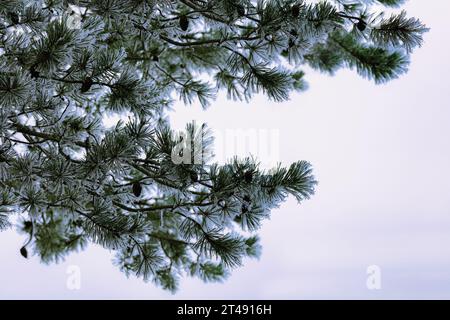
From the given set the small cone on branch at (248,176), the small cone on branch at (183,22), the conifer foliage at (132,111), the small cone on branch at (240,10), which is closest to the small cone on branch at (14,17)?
the conifer foliage at (132,111)

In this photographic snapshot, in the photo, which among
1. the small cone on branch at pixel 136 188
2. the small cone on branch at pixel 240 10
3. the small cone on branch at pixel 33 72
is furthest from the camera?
the small cone on branch at pixel 240 10

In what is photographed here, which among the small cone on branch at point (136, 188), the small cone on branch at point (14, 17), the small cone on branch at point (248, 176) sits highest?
the small cone on branch at point (14, 17)

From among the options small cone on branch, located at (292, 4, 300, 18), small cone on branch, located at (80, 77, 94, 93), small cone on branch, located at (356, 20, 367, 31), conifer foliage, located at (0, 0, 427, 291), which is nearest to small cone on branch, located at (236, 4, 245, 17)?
conifer foliage, located at (0, 0, 427, 291)

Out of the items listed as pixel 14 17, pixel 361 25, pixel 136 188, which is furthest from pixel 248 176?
pixel 14 17

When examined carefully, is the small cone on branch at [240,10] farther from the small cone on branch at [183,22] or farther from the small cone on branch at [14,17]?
the small cone on branch at [14,17]

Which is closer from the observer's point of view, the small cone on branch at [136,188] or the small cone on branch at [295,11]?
the small cone on branch at [136,188]

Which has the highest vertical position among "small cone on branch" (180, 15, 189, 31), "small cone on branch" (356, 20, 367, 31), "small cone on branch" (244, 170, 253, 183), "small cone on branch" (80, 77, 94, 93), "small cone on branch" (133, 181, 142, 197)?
"small cone on branch" (180, 15, 189, 31)

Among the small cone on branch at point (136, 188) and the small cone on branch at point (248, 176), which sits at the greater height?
the small cone on branch at point (248, 176)

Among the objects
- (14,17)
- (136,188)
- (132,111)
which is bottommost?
(136,188)

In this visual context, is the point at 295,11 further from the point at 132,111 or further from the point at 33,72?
the point at 33,72

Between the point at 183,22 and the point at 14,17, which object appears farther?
the point at 183,22

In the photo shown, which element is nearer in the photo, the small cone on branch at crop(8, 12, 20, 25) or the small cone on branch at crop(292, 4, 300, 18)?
the small cone on branch at crop(8, 12, 20, 25)

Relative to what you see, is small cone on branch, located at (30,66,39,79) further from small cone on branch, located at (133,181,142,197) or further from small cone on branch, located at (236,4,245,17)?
small cone on branch, located at (236,4,245,17)

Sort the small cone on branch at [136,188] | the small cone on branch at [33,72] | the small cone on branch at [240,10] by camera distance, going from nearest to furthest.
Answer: the small cone on branch at [33,72]
the small cone on branch at [136,188]
the small cone on branch at [240,10]
